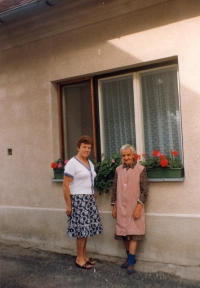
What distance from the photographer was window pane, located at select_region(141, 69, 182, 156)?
5000mm

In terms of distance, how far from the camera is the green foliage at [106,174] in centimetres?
510

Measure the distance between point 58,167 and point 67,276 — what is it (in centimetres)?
187

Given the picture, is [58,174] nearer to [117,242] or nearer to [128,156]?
[117,242]

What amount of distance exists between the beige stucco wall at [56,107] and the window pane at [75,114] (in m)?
0.19

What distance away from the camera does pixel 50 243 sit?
5805mm

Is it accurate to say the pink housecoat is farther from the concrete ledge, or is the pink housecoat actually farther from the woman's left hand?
the concrete ledge

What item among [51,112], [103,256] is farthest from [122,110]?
[103,256]

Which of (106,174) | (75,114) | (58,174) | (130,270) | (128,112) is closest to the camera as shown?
(130,270)

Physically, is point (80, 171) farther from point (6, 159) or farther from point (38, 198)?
point (6, 159)

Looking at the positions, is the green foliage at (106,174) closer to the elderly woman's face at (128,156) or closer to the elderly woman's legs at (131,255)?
the elderly woman's face at (128,156)

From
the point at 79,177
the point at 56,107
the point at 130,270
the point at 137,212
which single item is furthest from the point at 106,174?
the point at 56,107

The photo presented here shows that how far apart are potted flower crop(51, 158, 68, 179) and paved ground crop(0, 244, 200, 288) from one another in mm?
1287

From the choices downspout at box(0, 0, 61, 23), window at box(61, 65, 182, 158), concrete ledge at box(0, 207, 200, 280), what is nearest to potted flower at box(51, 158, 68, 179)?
window at box(61, 65, 182, 158)

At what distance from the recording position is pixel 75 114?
19.7 feet
